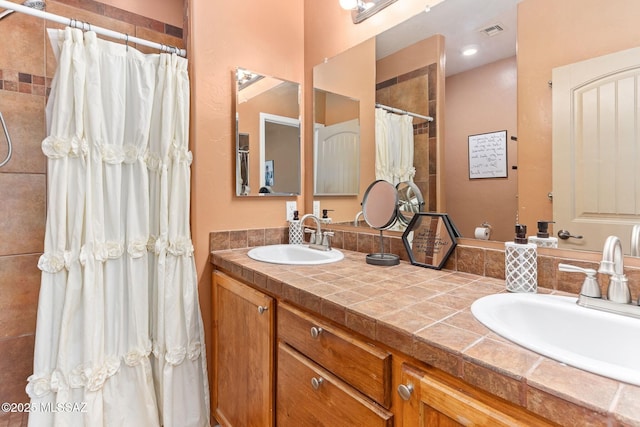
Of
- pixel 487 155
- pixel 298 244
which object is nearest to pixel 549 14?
pixel 487 155

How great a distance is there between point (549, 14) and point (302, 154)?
1.34 meters

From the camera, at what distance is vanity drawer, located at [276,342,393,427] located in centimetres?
79

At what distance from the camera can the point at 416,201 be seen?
1393mm

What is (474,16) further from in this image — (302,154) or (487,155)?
(302,154)

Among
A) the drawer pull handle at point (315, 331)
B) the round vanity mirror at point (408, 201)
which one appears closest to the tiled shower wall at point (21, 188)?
the drawer pull handle at point (315, 331)

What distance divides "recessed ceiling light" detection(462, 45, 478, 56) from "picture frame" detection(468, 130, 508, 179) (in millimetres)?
316

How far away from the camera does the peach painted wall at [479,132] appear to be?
1117 mm

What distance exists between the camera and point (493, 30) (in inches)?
45.1

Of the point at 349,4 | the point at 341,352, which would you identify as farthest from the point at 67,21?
the point at 341,352

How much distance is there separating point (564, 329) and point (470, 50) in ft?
3.33

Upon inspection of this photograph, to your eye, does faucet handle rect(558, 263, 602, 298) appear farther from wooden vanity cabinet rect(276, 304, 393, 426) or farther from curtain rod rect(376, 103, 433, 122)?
curtain rod rect(376, 103, 433, 122)

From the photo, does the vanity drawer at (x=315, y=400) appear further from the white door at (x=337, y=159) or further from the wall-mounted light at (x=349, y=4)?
the wall-mounted light at (x=349, y=4)

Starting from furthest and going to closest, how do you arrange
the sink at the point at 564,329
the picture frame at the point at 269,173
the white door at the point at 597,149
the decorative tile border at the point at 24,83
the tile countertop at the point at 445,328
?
1. the picture frame at the point at 269,173
2. the decorative tile border at the point at 24,83
3. the white door at the point at 597,149
4. the sink at the point at 564,329
5. the tile countertop at the point at 445,328

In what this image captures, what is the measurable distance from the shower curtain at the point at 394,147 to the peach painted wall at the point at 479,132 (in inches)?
7.1
